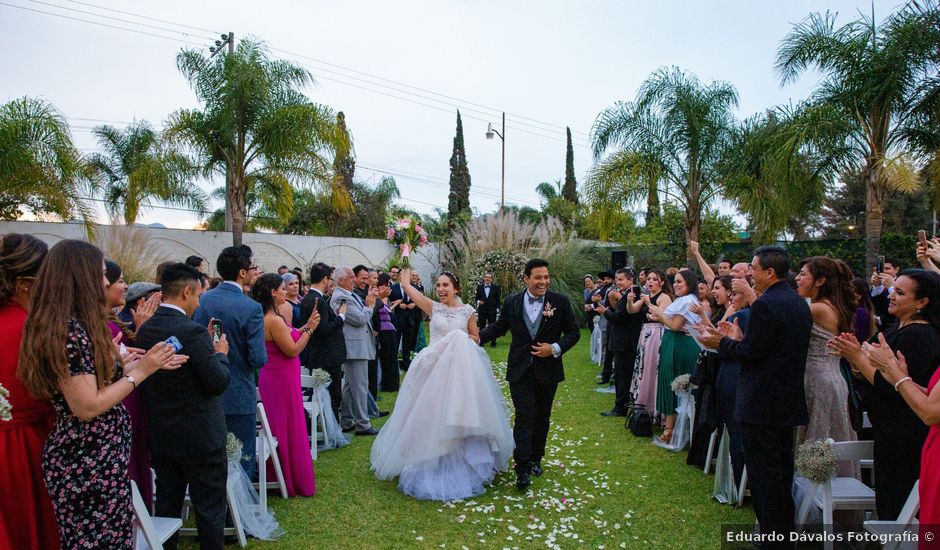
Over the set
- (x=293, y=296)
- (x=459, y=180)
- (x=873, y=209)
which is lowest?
(x=293, y=296)

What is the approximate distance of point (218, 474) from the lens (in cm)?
355

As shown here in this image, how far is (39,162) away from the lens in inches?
476

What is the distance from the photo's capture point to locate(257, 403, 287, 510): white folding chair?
4645 millimetres

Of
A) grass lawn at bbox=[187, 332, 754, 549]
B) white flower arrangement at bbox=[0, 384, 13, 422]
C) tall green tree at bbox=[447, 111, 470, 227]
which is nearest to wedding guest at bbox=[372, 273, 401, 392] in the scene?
grass lawn at bbox=[187, 332, 754, 549]

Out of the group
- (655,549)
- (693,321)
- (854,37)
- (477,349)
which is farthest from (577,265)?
(655,549)

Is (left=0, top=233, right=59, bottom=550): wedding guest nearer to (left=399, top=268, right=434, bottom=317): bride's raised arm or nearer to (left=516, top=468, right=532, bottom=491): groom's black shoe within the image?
(left=399, top=268, right=434, bottom=317): bride's raised arm

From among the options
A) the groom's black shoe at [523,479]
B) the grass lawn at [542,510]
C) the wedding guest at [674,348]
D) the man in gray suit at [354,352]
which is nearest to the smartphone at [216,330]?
the grass lawn at [542,510]

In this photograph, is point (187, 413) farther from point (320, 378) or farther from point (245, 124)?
point (245, 124)

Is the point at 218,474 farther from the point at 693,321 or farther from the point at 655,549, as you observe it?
the point at 693,321

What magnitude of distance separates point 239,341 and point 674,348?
4844 mm

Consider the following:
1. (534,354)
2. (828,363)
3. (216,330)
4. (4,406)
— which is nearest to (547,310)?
(534,354)

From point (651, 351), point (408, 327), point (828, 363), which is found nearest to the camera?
point (828, 363)

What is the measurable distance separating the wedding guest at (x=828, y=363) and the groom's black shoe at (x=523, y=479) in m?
2.30

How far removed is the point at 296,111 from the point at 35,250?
41.2ft
